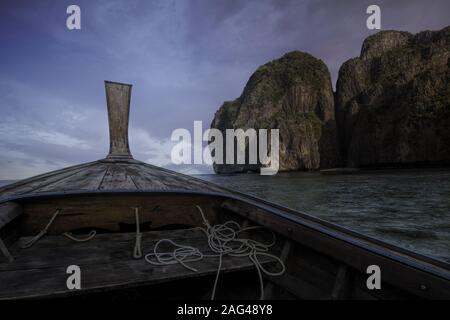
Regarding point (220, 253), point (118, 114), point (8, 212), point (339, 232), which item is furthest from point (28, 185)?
point (339, 232)

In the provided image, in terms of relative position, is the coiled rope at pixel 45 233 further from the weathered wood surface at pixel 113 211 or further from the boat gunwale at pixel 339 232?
the boat gunwale at pixel 339 232

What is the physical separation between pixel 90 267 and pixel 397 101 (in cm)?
10690

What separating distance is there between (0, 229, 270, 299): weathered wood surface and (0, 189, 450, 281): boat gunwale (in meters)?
0.45

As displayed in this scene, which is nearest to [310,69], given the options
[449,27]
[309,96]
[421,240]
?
[309,96]

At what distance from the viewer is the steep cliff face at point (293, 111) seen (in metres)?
108

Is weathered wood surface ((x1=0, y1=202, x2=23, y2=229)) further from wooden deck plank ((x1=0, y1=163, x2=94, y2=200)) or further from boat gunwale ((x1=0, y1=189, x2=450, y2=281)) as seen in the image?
wooden deck plank ((x1=0, y1=163, x2=94, y2=200))

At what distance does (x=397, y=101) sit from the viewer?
290 feet

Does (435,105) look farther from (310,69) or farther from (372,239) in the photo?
(372,239)

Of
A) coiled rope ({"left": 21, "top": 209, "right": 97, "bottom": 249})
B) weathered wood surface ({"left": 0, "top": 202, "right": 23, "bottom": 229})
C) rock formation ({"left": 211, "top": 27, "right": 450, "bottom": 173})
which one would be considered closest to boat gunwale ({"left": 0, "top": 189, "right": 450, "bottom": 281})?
weathered wood surface ({"left": 0, "top": 202, "right": 23, "bottom": 229})

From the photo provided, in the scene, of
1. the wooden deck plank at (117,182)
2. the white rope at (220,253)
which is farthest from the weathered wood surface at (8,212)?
the white rope at (220,253)

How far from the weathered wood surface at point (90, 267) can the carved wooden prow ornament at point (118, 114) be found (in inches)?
154

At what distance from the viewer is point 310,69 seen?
144 m
